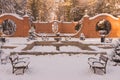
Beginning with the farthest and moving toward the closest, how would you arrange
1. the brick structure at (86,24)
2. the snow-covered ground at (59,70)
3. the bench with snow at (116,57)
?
the brick structure at (86,24) < the bench with snow at (116,57) < the snow-covered ground at (59,70)

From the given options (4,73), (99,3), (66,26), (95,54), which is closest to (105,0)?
(99,3)

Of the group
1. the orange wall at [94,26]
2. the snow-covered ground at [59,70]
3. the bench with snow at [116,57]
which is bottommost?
the snow-covered ground at [59,70]

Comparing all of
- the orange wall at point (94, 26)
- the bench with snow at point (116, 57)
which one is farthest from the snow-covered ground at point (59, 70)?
the orange wall at point (94, 26)

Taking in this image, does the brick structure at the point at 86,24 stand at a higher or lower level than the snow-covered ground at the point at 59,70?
higher

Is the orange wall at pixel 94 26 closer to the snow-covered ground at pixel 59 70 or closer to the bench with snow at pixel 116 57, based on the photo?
the snow-covered ground at pixel 59 70

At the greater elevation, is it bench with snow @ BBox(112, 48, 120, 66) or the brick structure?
the brick structure

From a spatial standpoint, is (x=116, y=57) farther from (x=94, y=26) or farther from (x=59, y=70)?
(x=94, y=26)

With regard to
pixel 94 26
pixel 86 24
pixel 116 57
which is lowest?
pixel 116 57

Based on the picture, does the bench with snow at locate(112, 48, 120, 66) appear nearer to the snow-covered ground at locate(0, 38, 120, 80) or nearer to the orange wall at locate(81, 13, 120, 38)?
the snow-covered ground at locate(0, 38, 120, 80)

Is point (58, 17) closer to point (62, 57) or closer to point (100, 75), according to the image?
point (62, 57)

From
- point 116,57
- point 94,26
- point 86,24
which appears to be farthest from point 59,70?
point 94,26

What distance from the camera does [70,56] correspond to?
18.3m

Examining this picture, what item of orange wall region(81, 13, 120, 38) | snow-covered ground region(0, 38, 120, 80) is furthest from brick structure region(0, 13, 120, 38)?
snow-covered ground region(0, 38, 120, 80)

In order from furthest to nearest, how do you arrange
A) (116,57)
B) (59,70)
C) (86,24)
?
(86,24)
(116,57)
(59,70)
